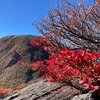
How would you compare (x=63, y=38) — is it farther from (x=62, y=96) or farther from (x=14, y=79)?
(x=14, y=79)

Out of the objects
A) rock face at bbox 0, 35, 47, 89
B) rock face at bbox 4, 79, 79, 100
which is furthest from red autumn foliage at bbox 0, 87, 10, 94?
rock face at bbox 4, 79, 79, 100

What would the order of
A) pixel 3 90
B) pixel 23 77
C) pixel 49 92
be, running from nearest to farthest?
pixel 49 92 < pixel 3 90 < pixel 23 77

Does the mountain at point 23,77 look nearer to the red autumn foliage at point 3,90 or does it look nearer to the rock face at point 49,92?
the rock face at point 49,92

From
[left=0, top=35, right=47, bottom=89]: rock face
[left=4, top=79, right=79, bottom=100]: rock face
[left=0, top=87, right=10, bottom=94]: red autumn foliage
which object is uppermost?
[left=0, top=35, right=47, bottom=89]: rock face

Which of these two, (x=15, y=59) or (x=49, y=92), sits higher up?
(x=15, y=59)

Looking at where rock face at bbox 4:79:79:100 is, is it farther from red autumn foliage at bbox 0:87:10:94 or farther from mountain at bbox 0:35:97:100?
red autumn foliage at bbox 0:87:10:94

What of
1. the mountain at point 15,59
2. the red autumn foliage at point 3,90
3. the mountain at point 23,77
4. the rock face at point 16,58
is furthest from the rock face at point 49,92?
the rock face at point 16,58

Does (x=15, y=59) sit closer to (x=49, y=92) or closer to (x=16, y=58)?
(x=16, y=58)

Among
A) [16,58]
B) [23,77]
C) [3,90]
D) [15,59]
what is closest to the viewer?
[3,90]

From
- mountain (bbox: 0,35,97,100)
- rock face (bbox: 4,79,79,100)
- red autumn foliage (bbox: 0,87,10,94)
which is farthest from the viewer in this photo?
red autumn foliage (bbox: 0,87,10,94)

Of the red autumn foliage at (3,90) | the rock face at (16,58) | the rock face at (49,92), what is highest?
the rock face at (16,58)

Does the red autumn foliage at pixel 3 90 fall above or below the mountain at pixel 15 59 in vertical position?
below

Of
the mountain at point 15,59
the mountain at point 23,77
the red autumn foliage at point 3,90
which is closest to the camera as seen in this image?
the mountain at point 23,77

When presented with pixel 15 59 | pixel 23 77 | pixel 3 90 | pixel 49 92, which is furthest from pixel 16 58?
pixel 49 92
